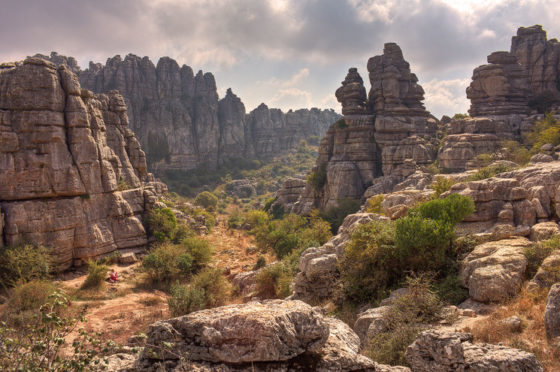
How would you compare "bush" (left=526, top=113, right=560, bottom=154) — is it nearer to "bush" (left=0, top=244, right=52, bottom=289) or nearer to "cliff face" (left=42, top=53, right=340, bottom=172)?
"bush" (left=0, top=244, right=52, bottom=289)

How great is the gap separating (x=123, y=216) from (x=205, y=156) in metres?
57.1

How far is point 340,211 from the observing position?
30.6 metres

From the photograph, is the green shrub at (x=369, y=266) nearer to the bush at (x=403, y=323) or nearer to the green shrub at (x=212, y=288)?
the bush at (x=403, y=323)

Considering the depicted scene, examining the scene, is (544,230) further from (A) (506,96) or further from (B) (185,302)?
(A) (506,96)

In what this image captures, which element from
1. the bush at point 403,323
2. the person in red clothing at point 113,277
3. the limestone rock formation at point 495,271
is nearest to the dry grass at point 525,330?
the limestone rock formation at point 495,271

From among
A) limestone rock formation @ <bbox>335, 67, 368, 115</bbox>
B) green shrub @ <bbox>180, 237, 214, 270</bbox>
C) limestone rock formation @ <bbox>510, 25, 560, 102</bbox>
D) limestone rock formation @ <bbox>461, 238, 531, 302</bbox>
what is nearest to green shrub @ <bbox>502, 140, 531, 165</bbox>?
limestone rock formation @ <bbox>510, 25, 560, 102</bbox>

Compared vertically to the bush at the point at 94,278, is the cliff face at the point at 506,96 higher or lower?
higher

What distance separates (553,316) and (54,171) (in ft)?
72.2

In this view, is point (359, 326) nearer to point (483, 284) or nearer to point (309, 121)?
point (483, 284)

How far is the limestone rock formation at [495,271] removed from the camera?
718cm

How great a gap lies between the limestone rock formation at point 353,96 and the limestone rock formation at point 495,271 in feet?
104

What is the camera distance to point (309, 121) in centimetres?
10712

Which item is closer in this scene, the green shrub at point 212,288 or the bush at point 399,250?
the bush at point 399,250

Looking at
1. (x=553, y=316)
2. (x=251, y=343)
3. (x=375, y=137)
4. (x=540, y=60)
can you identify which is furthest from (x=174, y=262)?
(x=540, y=60)
